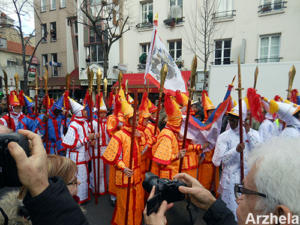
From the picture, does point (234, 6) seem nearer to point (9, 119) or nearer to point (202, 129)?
point (202, 129)

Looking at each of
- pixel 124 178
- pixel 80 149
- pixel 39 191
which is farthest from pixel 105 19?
pixel 39 191

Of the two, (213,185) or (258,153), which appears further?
(213,185)

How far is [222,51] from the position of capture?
12.9m

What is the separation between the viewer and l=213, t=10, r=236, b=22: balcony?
1241 cm

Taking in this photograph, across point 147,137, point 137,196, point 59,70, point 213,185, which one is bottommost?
point 213,185

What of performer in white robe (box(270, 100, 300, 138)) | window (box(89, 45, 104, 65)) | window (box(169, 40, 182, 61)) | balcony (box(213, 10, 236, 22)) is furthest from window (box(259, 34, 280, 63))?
window (box(89, 45, 104, 65))

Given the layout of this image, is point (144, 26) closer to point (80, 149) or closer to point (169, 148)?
point (80, 149)

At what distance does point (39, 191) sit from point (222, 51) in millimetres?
13902

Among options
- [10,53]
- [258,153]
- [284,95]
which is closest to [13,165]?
[258,153]

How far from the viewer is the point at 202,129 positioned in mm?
3324

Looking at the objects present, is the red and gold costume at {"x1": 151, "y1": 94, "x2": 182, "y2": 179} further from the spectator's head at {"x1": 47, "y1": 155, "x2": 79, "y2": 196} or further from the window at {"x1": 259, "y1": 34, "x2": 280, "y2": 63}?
the window at {"x1": 259, "y1": 34, "x2": 280, "y2": 63}

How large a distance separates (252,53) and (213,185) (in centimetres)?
1073

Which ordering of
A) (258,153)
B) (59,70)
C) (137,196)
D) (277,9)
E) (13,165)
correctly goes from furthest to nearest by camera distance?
(59,70), (277,9), (137,196), (258,153), (13,165)

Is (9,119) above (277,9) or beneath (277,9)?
beneath
